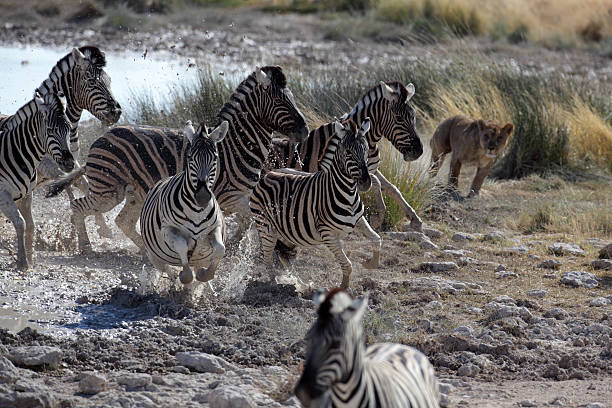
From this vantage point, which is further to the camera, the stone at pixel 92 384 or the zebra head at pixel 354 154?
the zebra head at pixel 354 154

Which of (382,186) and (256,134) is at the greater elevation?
(256,134)

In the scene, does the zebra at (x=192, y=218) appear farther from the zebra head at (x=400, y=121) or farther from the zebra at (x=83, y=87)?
the zebra head at (x=400, y=121)

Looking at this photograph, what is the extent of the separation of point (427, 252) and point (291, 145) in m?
1.95

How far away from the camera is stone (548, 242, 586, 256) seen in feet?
34.0

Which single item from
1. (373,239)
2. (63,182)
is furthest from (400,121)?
(63,182)

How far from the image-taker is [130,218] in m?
9.54

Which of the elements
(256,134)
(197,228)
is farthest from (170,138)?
(197,228)

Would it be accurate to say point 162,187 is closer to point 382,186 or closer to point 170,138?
point 170,138

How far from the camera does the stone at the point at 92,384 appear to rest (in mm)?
5496

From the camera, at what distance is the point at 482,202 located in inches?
523

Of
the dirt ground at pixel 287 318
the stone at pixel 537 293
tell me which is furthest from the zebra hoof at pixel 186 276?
the stone at pixel 537 293

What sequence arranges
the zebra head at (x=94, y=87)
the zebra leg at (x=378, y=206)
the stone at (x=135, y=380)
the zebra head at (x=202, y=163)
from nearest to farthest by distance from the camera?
1. the stone at (x=135, y=380)
2. the zebra head at (x=202, y=163)
3. the zebra head at (x=94, y=87)
4. the zebra leg at (x=378, y=206)

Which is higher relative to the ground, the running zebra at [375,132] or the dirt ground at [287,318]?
the running zebra at [375,132]

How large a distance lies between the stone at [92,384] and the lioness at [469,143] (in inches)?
317
